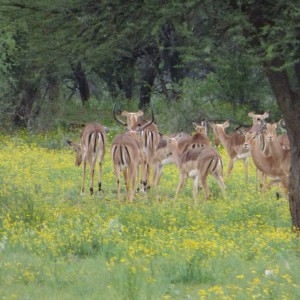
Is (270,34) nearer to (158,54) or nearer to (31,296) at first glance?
(31,296)

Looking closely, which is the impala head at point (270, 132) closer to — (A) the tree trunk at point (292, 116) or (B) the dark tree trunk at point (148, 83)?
(A) the tree trunk at point (292, 116)

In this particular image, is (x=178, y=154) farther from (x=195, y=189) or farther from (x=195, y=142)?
(x=195, y=189)

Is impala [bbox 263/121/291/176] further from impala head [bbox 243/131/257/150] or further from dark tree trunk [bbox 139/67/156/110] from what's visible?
dark tree trunk [bbox 139/67/156/110]

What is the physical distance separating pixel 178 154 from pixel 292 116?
230 inches

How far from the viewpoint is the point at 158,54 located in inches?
1276

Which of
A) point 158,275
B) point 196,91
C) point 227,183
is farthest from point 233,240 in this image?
point 196,91

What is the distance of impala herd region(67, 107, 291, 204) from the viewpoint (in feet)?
48.6

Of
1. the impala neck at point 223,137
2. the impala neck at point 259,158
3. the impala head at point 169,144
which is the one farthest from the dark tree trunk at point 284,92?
the impala neck at point 223,137

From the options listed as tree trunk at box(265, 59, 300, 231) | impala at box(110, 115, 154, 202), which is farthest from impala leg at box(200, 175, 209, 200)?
tree trunk at box(265, 59, 300, 231)

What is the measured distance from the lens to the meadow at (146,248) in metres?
7.45

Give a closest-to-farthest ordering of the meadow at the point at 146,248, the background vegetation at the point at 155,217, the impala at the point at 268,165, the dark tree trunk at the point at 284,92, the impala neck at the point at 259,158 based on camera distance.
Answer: the meadow at the point at 146,248 → the background vegetation at the point at 155,217 → the dark tree trunk at the point at 284,92 → the impala at the point at 268,165 → the impala neck at the point at 259,158

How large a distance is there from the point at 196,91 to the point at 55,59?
1659 cm

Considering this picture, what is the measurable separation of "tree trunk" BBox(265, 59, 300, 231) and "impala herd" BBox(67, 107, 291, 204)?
3.43 m

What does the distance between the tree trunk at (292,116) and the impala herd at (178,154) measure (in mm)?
3430
